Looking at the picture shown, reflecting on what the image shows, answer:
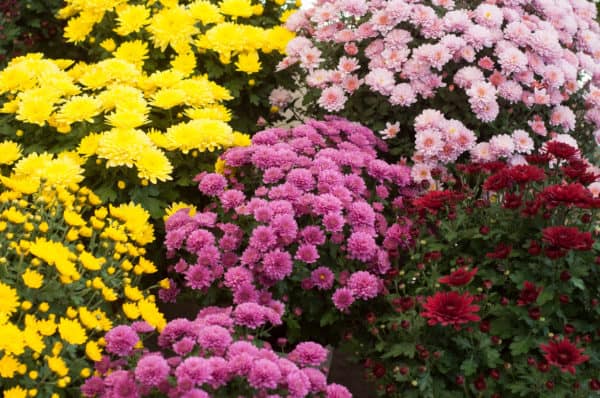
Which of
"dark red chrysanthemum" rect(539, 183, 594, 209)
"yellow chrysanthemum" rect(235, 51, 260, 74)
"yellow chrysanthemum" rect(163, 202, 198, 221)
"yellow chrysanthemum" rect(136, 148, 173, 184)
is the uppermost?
"dark red chrysanthemum" rect(539, 183, 594, 209)

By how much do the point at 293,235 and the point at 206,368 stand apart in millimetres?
1032

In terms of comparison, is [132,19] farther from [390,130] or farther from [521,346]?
[521,346]

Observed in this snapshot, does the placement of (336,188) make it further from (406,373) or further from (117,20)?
(117,20)

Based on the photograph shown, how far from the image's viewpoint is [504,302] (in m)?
2.91

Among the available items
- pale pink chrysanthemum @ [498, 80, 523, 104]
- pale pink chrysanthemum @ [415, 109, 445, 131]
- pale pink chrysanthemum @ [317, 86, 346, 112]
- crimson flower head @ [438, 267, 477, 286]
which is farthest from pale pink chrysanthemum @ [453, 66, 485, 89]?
crimson flower head @ [438, 267, 477, 286]

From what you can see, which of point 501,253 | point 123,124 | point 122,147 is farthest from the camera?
point 123,124

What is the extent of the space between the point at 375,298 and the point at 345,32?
66.9 inches

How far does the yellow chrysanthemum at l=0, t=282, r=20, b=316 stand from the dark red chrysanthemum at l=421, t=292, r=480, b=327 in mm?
1357

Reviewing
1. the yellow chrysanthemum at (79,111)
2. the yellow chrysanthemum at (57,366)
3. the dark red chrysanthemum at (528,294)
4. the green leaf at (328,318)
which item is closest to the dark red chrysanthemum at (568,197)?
the dark red chrysanthemum at (528,294)

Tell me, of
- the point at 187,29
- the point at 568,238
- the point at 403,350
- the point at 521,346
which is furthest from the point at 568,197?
the point at 187,29

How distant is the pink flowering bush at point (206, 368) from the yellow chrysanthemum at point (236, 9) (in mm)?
2704

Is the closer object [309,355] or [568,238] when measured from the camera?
[309,355]

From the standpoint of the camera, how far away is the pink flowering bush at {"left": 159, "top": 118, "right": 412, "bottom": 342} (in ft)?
10.8

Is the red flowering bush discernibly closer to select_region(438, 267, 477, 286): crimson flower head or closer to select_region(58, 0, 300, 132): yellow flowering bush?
select_region(438, 267, 477, 286): crimson flower head
